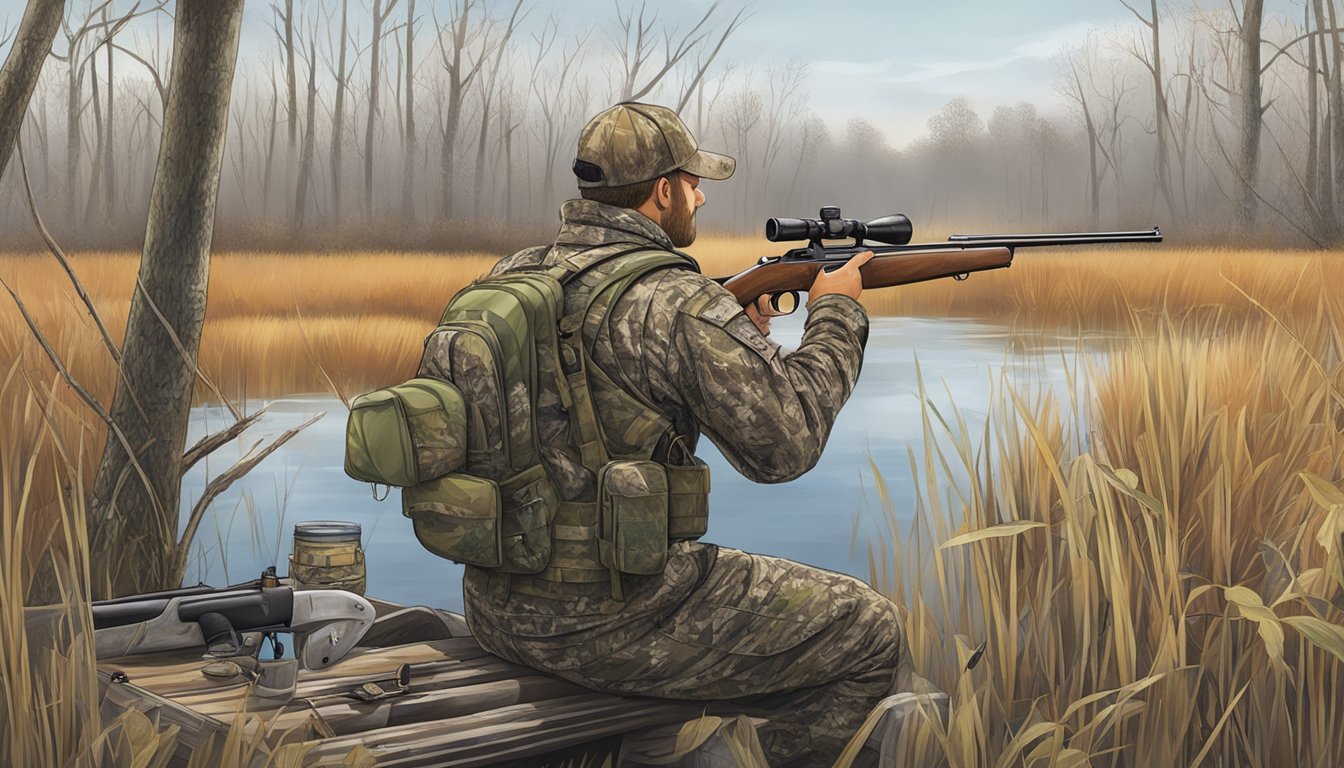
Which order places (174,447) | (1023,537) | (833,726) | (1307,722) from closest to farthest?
(833,726) < (1307,722) < (1023,537) < (174,447)

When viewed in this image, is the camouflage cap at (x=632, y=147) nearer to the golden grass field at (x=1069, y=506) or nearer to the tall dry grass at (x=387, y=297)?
the golden grass field at (x=1069, y=506)

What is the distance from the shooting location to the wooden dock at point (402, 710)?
10.9 feet

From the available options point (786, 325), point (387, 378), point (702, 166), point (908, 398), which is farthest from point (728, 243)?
point (702, 166)

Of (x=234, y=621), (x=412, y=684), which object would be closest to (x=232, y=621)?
(x=234, y=621)

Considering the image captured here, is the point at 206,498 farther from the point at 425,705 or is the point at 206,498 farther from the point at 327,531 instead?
the point at 425,705

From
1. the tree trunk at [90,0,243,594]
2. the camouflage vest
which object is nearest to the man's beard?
the camouflage vest

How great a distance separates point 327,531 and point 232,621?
0.66 metres

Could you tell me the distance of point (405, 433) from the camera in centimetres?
321

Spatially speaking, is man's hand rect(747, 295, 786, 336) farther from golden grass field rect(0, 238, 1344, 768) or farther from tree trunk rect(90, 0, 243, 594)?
tree trunk rect(90, 0, 243, 594)

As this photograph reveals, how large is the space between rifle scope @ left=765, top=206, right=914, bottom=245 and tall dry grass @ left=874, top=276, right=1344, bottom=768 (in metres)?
0.58

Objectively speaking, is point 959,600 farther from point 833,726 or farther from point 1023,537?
point 833,726

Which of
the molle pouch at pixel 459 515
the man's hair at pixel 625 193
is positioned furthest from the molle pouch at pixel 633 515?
the man's hair at pixel 625 193

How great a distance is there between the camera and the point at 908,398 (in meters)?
6.25

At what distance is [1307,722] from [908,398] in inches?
98.2
